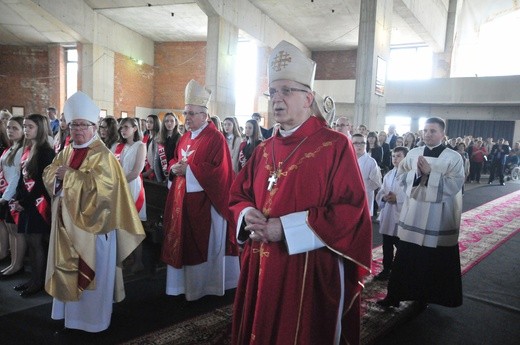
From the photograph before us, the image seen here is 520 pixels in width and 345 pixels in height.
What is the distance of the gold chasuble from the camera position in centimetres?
303

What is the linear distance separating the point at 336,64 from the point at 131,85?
1167 cm

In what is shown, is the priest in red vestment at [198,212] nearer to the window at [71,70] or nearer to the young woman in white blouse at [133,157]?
the young woman in white blouse at [133,157]

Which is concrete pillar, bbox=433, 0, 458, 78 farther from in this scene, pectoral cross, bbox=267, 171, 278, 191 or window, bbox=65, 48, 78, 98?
pectoral cross, bbox=267, 171, 278, 191

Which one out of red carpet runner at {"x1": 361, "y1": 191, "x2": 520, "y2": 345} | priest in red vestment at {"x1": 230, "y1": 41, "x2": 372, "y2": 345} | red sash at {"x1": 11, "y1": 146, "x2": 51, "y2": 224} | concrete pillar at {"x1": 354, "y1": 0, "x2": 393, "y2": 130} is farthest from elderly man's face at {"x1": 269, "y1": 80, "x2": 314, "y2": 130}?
concrete pillar at {"x1": 354, "y1": 0, "x2": 393, "y2": 130}

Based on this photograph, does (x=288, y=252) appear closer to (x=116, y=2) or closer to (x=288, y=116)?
(x=288, y=116)

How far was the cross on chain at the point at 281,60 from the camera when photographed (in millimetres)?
2232

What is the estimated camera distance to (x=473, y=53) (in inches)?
895

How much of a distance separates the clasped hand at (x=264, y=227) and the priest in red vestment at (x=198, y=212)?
5.97 feet

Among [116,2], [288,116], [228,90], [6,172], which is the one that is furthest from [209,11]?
[288,116]

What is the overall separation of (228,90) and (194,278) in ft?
33.6

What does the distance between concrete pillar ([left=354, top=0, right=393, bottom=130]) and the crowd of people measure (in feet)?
23.5

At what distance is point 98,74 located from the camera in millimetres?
16562

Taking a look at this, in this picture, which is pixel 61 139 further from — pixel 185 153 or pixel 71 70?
pixel 71 70

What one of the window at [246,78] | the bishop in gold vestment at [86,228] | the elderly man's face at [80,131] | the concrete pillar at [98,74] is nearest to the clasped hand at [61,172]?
the bishop in gold vestment at [86,228]
